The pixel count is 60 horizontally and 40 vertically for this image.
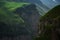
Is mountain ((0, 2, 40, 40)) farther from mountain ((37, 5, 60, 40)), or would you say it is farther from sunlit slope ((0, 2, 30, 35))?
mountain ((37, 5, 60, 40))

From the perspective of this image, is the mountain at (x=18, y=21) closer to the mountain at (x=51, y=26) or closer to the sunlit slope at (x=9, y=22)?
the sunlit slope at (x=9, y=22)

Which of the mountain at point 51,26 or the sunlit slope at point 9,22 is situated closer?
the mountain at point 51,26

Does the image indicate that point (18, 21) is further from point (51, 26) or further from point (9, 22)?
point (51, 26)

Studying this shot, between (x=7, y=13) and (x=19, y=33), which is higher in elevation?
(x=7, y=13)

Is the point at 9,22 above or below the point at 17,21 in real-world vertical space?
below

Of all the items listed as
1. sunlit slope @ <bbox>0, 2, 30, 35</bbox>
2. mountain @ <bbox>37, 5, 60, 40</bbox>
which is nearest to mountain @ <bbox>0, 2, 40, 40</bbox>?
sunlit slope @ <bbox>0, 2, 30, 35</bbox>

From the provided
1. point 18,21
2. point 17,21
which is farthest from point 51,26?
point 18,21

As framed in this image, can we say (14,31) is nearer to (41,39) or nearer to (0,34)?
(0,34)

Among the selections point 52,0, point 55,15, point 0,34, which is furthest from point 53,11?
point 52,0

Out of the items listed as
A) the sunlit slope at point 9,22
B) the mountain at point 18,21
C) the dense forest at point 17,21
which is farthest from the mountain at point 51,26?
the sunlit slope at point 9,22
